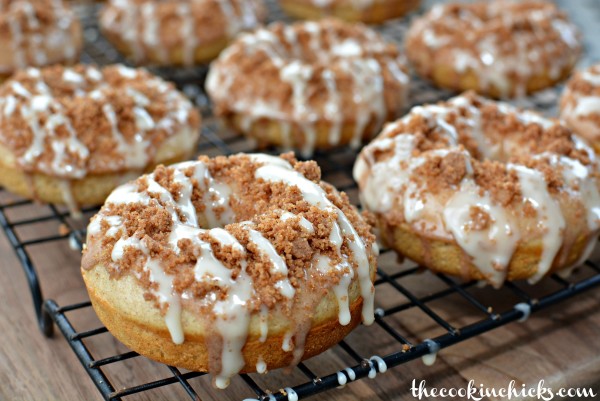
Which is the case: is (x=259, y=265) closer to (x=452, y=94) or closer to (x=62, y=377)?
(x=62, y=377)

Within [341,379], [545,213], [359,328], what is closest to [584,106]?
[545,213]

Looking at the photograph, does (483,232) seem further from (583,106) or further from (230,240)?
(583,106)

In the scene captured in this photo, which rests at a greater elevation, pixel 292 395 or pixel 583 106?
pixel 583 106

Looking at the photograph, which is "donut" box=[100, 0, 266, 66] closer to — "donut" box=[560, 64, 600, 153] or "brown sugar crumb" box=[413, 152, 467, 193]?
"donut" box=[560, 64, 600, 153]

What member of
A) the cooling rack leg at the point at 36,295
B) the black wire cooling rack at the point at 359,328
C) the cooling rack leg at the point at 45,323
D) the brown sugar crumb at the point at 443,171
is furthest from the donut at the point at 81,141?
the brown sugar crumb at the point at 443,171

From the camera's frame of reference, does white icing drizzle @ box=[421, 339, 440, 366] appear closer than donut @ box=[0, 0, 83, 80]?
Yes

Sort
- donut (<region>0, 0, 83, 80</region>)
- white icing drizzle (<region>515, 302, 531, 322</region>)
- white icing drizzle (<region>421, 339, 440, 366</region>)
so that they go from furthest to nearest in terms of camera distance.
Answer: donut (<region>0, 0, 83, 80</region>) → white icing drizzle (<region>515, 302, 531, 322</region>) → white icing drizzle (<region>421, 339, 440, 366</region>)

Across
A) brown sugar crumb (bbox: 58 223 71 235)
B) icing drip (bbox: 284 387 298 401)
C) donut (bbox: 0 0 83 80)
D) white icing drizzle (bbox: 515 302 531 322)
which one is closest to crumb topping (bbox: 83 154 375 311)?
icing drip (bbox: 284 387 298 401)
